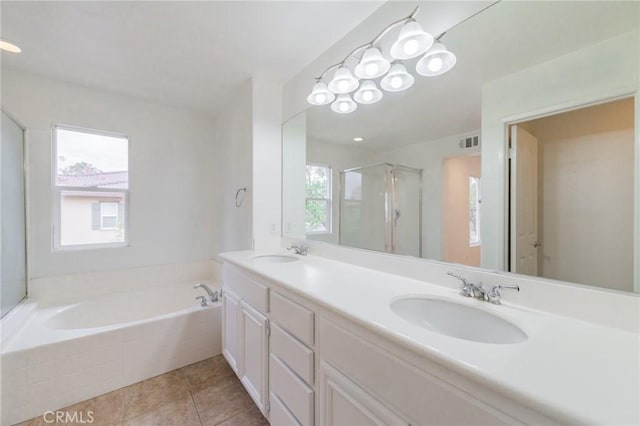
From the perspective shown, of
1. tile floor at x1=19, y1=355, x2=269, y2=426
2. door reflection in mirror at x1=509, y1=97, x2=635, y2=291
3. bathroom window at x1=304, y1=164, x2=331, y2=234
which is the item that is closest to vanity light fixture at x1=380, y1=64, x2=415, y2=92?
door reflection in mirror at x1=509, y1=97, x2=635, y2=291

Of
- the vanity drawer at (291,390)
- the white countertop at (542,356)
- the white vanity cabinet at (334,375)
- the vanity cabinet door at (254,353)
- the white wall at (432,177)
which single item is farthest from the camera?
the vanity cabinet door at (254,353)

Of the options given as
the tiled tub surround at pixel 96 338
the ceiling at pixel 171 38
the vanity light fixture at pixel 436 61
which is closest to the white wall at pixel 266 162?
the ceiling at pixel 171 38

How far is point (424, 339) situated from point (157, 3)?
215 centimetres

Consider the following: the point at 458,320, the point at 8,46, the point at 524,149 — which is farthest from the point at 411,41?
the point at 8,46

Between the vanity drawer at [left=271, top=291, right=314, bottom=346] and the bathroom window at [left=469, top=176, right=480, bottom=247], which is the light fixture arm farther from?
the vanity drawer at [left=271, top=291, right=314, bottom=346]

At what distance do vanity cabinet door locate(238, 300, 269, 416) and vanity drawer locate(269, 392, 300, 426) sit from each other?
0.07 m

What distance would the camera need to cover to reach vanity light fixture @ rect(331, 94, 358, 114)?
179 centimetres

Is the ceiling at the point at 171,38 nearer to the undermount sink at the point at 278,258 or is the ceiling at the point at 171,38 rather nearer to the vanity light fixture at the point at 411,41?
the vanity light fixture at the point at 411,41

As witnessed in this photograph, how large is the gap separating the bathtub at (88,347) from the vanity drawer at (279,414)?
1.16 meters

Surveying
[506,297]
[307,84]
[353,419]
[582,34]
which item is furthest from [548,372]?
[307,84]

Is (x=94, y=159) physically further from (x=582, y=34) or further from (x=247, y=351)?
(x=582, y=34)

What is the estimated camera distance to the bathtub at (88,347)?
154 centimetres

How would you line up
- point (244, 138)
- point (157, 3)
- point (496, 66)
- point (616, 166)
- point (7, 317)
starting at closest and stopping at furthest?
point (616, 166)
point (496, 66)
point (157, 3)
point (7, 317)
point (244, 138)

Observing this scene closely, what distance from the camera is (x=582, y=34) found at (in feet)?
2.85
